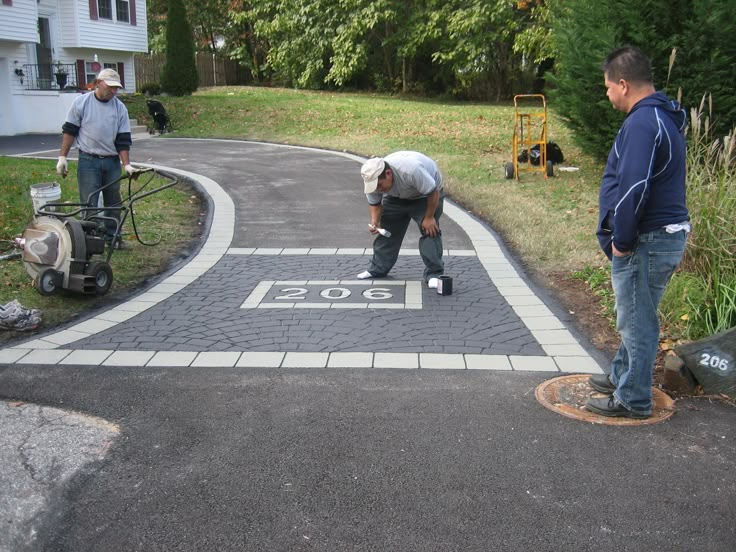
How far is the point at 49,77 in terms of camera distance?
26.7 m

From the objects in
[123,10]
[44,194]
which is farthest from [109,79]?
[123,10]

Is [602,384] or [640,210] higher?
[640,210]

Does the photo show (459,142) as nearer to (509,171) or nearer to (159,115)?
(509,171)

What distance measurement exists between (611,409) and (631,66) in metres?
1.97

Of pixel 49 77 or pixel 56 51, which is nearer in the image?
pixel 49 77

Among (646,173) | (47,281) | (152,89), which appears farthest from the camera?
(152,89)

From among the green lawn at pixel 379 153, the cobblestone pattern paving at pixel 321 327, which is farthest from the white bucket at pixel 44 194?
the cobblestone pattern paving at pixel 321 327

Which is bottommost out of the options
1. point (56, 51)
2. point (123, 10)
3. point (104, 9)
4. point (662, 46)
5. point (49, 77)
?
point (662, 46)

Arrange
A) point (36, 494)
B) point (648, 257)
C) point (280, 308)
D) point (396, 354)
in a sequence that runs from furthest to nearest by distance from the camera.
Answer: point (280, 308) → point (396, 354) → point (648, 257) → point (36, 494)

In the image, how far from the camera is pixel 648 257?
4.19m

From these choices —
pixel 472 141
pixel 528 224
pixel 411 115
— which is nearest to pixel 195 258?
pixel 528 224

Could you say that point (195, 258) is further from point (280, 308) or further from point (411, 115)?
point (411, 115)

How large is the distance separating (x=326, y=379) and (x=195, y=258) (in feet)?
13.3

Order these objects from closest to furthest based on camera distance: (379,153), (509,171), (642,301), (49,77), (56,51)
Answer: (642,301)
(509,171)
(379,153)
(49,77)
(56,51)
